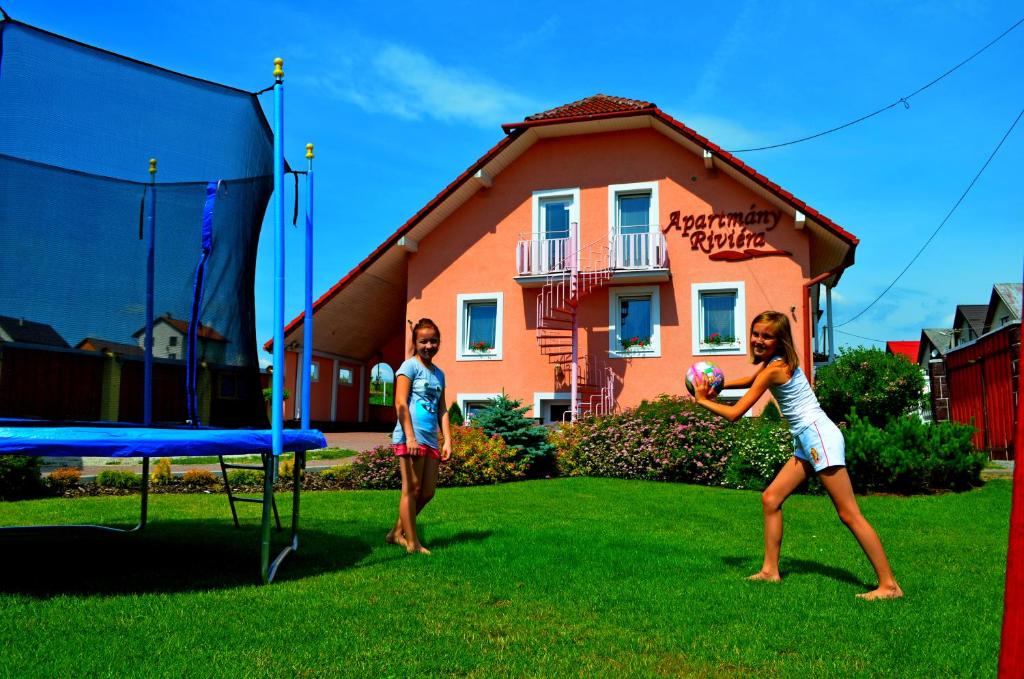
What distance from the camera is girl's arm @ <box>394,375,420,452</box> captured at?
19.8 feet

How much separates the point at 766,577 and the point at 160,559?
14.0 ft

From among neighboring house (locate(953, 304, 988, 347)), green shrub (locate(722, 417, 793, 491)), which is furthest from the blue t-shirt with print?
neighboring house (locate(953, 304, 988, 347))

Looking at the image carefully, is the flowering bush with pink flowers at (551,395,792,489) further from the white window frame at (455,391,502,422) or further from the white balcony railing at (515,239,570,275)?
the white balcony railing at (515,239,570,275)

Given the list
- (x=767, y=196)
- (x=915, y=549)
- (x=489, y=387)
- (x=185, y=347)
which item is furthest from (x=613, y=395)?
(x=185, y=347)

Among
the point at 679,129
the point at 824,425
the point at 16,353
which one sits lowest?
the point at 824,425

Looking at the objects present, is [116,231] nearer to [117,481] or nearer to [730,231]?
[117,481]

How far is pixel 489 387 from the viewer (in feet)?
66.8

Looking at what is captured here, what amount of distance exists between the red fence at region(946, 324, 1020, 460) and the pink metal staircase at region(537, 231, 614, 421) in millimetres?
8578

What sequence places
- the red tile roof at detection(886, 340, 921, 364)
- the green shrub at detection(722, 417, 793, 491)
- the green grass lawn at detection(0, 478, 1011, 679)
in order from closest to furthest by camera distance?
1. the green grass lawn at detection(0, 478, 1011, 679)
2. the green shrub at detection(722, 417, 793, 491)
3. the red tile roof at detection(886, 340, 921, 364)

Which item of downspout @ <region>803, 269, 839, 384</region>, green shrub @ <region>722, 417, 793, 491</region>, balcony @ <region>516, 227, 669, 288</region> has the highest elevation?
balcony @ <region>516, 227, 669, 288</region>

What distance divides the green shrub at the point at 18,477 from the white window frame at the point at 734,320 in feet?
44.6

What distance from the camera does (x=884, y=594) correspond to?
492 cm

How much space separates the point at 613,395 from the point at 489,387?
3.12 meters

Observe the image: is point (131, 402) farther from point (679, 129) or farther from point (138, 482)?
point (679, 129)
